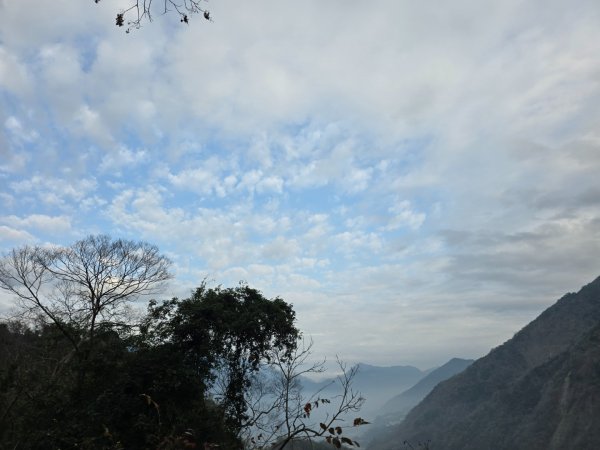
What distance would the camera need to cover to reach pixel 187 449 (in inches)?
159

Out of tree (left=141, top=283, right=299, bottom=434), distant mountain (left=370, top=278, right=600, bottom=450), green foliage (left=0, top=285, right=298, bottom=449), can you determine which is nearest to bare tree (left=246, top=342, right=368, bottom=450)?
green foliage (left=0, top=285, right=298, bottom=449)

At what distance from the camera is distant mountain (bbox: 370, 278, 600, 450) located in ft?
288

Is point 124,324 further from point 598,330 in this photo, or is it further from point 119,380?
point 598,330

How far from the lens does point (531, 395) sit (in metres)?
113

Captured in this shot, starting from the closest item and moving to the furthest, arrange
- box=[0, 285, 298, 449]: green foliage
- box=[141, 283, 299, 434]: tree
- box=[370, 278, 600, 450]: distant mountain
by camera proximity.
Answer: box=[0, 285, 298, 449]: green foliage
box=[141, 283, 299, 434]: tree
box=[370, 278, 600, 450]: distant mountain

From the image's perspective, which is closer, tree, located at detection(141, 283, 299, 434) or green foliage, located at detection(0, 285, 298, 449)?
green foliage, located at detection(0, 285, 298, 449)

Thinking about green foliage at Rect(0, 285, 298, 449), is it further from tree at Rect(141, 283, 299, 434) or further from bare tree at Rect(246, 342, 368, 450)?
bare tree at Rect(246, 342, 368, 450)

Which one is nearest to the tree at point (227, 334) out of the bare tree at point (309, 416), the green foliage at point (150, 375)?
the green foliage at point (150, 375)

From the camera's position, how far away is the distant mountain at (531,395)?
87.7 meters

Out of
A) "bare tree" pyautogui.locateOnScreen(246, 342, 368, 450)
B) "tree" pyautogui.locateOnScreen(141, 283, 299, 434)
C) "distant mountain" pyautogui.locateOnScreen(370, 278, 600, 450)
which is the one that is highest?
"tree" pyautogui.locateOnScreen(141, 283, 299, 434)

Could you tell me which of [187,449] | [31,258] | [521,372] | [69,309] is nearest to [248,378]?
[69,309]

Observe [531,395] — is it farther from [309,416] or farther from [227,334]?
[309,416]

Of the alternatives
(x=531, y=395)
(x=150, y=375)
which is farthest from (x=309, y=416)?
(x=531, y=395)

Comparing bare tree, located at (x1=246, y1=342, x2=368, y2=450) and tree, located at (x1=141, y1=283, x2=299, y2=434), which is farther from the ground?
tree, located at (x1=141, y1=283, x2=299, y2=434)
